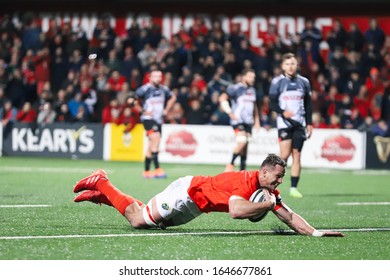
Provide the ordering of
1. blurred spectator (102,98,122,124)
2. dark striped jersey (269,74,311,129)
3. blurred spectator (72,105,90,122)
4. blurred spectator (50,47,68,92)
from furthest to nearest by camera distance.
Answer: blurred spectator (50,47,68,92), blurred spectator (72,105,90,122), blurred spectator (102,98,122,124), dark striped jersey (269,74,311,129)

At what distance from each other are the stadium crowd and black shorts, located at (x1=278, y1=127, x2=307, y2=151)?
7.47 metres

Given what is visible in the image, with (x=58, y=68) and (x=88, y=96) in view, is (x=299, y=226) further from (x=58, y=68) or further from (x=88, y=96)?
(x=58, y=68)

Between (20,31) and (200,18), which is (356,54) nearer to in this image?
(200,18)

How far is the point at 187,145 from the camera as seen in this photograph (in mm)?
24453

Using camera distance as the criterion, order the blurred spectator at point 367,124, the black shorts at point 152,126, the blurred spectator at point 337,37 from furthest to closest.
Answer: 1. the blurred spectator at point 337,37
2. the blurred spectator at point 367,124
3. the black shorts at point 152,126

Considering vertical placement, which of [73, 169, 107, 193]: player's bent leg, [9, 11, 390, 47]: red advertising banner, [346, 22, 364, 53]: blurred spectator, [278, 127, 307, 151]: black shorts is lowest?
[73, 169, 107, 193]: player's bent leg

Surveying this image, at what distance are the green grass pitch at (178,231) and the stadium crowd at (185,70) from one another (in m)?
7.15

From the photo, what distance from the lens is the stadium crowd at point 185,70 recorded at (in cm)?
2473

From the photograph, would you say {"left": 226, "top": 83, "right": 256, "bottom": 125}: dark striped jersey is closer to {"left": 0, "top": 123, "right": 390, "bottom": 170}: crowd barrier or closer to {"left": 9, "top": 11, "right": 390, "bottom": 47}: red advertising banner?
{"left": 0, "top": 123, "right": 390, "bottom": 170}: crowd barrier

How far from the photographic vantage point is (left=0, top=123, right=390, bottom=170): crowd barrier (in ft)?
76.7

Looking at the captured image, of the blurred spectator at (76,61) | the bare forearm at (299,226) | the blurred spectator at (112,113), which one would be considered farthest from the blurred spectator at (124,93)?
the bare forearm at (299,226)

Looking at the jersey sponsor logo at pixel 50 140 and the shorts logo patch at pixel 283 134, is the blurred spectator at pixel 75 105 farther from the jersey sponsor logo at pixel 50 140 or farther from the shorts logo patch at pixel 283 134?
the shorts logo patch at pixel 283 134

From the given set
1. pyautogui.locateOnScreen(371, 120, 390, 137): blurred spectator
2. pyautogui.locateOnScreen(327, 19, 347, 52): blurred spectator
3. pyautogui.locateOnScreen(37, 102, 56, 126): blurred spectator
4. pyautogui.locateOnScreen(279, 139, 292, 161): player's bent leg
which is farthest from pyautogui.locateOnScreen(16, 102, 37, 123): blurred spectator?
pyautogui.locateOnScreen(279, 139, 292, 161): player's bent leg

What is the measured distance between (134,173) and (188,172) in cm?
126
